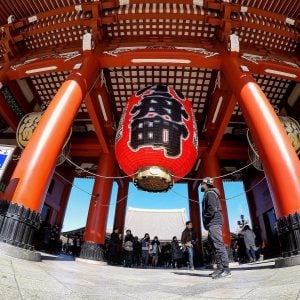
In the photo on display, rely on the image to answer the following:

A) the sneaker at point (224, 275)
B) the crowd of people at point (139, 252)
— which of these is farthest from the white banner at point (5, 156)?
the crowd of people at point (139, 252)

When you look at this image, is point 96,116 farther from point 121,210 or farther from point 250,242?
point 250,242

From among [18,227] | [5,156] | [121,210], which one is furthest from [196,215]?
[5,156]

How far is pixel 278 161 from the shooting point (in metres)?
3.66

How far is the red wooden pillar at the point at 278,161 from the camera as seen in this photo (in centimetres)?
325

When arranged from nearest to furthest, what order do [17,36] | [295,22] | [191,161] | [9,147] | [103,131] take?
[9,147]
[191,161]
[295,22]
[17,36]
[103,131]

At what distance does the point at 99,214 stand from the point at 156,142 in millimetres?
4665

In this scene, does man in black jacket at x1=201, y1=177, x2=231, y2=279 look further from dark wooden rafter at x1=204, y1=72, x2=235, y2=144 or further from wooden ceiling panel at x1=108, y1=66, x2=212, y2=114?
wooden ceiling panel at x1=108, y1=66, x2=212, y2=114

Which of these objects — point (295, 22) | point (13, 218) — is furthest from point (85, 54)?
point (295, 22)

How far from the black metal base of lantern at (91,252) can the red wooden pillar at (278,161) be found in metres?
5.11

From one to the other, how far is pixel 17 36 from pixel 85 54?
2.25 metres

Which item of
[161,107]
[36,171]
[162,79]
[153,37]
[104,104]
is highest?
[153,37]

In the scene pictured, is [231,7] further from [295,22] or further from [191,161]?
[191,161]

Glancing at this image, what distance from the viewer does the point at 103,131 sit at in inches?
332

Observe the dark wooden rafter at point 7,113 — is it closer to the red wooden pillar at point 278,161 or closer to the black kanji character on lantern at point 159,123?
the black kanji character on lantern at point 159,123
